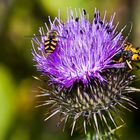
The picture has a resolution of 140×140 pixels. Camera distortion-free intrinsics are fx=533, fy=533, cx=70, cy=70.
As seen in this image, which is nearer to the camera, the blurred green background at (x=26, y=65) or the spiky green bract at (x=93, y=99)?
the spiky green bract at (x=93, y=99)

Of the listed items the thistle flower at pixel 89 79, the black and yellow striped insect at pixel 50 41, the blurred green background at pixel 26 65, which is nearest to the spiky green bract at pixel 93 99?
the thistle flower at pixel 89 79

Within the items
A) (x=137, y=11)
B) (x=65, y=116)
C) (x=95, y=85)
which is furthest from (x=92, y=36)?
(x=137, y=11)

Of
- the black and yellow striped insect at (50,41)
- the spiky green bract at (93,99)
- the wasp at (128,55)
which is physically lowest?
the spiky green bract at (93,99)

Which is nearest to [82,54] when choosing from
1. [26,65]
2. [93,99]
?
[93,99]

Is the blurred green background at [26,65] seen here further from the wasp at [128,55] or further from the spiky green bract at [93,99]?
the spiky green bract at [93,99]

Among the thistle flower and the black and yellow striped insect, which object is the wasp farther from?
the black and yellow striped insect

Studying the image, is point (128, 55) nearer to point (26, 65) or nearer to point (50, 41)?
point (50, 41)
